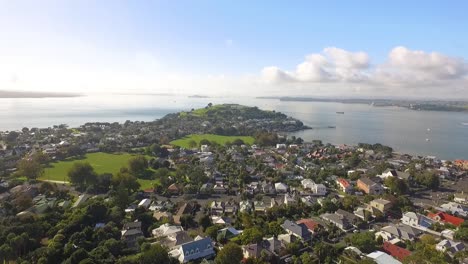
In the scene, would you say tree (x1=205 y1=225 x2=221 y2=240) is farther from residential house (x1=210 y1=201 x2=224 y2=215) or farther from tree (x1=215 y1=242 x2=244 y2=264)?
residential house (x1=210 y1=201 x2=224 y2=215)

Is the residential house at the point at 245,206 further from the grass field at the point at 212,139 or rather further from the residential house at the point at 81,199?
the grass field at the point at 212,139

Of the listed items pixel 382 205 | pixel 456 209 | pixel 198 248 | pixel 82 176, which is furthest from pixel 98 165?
pixel 456 209

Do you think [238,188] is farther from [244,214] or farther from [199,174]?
[244,214]

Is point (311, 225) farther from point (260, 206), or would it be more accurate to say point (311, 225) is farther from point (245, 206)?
point (245, 206)

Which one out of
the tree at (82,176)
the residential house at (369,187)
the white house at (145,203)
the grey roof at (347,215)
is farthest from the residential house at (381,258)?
the tree at (82,176)

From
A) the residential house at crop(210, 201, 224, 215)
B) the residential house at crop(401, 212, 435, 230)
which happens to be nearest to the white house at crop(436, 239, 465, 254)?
the residential house at crop(401, 212, 435, 230)

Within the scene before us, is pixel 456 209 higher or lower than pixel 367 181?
lower
